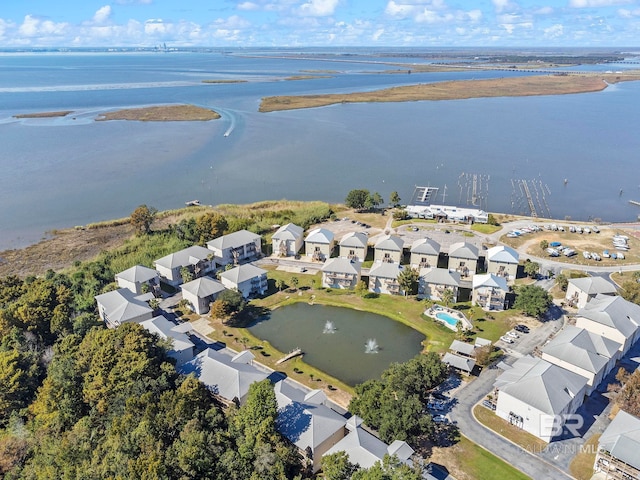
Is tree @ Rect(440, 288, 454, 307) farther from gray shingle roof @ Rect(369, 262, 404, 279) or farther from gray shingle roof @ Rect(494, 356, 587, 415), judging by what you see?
gray shingle roof @ Rect(494, 356, 587, 415)

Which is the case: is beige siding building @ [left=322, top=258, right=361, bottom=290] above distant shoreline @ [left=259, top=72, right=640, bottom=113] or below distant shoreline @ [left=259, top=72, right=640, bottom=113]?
below

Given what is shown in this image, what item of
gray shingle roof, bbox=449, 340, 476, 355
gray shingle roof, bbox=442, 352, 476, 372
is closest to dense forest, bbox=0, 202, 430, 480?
gray shingle roof, bbox=442, 352, 476, 372

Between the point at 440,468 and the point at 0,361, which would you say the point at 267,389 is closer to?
the point at 440,468

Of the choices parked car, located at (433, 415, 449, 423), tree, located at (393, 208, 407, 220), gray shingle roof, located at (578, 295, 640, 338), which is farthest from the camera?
tree, located at (393, 208, 407, 220)

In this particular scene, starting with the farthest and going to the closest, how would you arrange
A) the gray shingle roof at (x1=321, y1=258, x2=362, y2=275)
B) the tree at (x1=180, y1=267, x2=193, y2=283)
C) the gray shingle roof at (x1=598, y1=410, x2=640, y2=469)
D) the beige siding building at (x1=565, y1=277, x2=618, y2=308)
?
the tree at (x1=180, y1=267, x2=193, y2=283)
the gray shingle roof at (x1=321, y1=258, x2=362, y2=275)
the beige siding building at (x1=565, y1=277, x2=618, y2=308)
the gray shingle roof at (x1=598, y1=410, x2=640, y2=469)

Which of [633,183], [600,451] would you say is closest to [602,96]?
[633,183]

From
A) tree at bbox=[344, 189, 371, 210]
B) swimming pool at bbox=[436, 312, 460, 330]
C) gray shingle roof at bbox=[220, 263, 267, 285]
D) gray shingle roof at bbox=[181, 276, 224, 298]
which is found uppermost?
tree at bbox=[344, 189, 371, 210]

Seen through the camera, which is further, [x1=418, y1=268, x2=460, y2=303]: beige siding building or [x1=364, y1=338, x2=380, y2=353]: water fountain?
[x1=418, y1=268, x2=460, y2=303]: beige siding building

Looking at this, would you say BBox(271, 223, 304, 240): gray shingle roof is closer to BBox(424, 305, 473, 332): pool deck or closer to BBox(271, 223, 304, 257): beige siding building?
BBox(271, 223, 304, 257): beige siding building
